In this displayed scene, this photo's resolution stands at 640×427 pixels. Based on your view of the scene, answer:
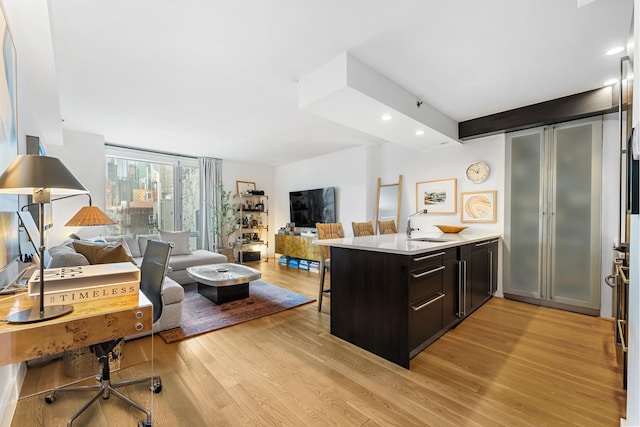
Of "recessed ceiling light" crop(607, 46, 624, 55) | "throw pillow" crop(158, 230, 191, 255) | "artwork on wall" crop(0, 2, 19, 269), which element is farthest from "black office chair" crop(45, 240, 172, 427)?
"recessed ceiling light" crop(607, 46, 624, 55)

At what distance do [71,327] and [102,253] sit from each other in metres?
1.81

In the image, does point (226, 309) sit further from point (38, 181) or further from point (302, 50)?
point (302, 50)

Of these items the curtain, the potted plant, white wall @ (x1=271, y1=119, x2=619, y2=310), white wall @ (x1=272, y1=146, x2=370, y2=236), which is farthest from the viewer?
the potted plant

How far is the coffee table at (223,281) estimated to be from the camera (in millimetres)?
3330

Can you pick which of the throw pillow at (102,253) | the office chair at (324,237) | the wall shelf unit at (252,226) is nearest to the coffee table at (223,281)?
the office chair at (324,237)

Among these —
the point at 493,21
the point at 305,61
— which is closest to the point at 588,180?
the point at 493,21

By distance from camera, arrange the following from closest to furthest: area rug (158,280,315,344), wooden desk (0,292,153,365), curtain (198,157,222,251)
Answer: wooden desk (0,292,153,365)
area rug (158,280,315,344)
curtain (198,157,222,251)

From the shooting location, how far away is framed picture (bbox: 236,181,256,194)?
674cm

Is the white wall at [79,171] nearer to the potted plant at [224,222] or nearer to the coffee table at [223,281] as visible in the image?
the potted plant at [224,222]

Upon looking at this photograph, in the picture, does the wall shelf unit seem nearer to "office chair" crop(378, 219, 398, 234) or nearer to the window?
the window

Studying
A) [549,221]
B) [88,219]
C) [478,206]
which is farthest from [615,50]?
[88,219]

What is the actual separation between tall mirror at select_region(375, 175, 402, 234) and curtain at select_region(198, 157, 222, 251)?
3.69 metres

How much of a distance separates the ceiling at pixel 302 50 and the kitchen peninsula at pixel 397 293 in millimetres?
1636

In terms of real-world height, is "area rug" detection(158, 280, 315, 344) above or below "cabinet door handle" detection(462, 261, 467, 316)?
below
